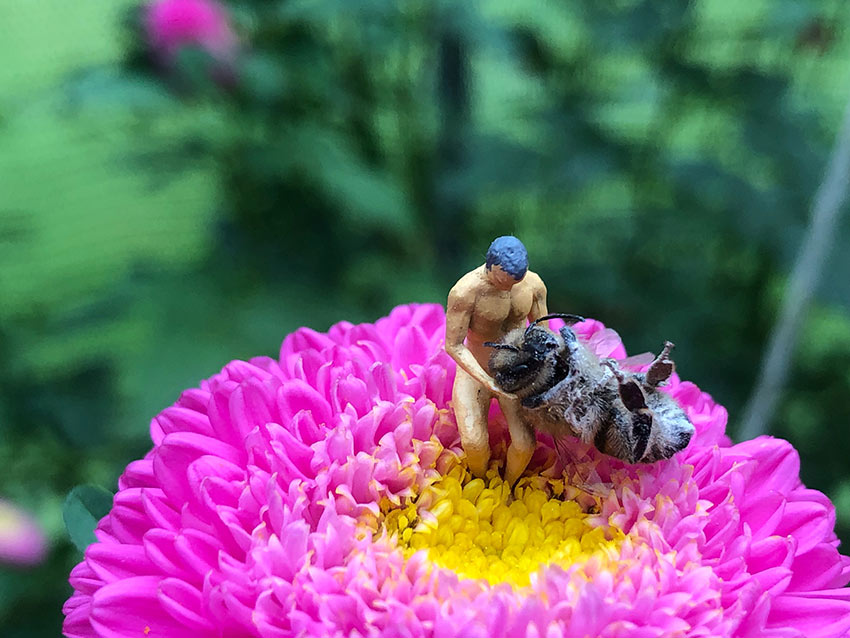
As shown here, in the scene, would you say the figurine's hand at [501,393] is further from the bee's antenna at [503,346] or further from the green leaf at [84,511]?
the green leaf at [84,511]

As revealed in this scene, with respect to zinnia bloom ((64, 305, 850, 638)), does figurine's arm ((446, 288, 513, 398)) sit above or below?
above

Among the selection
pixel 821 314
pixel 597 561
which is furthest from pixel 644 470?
pixel 821 314

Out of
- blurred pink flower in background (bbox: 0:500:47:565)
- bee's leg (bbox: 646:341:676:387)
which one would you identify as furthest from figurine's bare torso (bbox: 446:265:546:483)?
blurred pink flower in background (bbox: 0:500:47:565)

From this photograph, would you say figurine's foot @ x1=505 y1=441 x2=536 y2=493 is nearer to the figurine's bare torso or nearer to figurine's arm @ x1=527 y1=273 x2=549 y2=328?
the figurine's bare torso

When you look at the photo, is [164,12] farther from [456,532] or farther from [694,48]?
[456,532]

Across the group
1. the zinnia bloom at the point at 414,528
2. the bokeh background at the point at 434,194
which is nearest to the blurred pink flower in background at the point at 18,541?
the bokeh background at the point at 434,194
